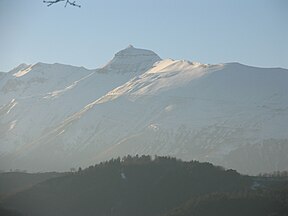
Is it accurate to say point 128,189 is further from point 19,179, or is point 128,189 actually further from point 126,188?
point 19,179

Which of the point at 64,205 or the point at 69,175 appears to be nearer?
the point at 64,205

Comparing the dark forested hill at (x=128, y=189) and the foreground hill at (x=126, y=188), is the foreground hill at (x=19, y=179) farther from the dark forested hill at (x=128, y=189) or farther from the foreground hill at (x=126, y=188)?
the foreground hill at (x=126, y=188)

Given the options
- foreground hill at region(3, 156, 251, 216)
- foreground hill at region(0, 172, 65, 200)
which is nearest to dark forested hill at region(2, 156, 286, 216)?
foreground hill at region(3, 156, 251, 216)

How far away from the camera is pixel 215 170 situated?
449 feet

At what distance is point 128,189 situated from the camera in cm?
13088

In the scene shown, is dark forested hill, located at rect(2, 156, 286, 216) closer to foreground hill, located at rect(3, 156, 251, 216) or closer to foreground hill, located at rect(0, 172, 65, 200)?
foreground hill, located at rect(3, 156, 251, 216)

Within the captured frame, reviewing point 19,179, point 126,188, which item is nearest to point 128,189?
point 126,188

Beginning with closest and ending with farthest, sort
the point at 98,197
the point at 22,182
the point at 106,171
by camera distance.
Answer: the point at 98,197
the point at 106,171
the point at 22,182

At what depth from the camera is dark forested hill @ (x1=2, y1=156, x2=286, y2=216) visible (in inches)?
4857

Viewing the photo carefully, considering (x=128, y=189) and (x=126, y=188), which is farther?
(x=126, y=188)

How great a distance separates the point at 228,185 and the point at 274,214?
2831 cm

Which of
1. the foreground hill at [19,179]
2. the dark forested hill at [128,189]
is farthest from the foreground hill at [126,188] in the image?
the foreground hill at [19,179]

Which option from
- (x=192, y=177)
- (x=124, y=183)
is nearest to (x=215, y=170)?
(x=192, y=177)

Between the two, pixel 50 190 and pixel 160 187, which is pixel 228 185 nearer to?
pixel 160 187
